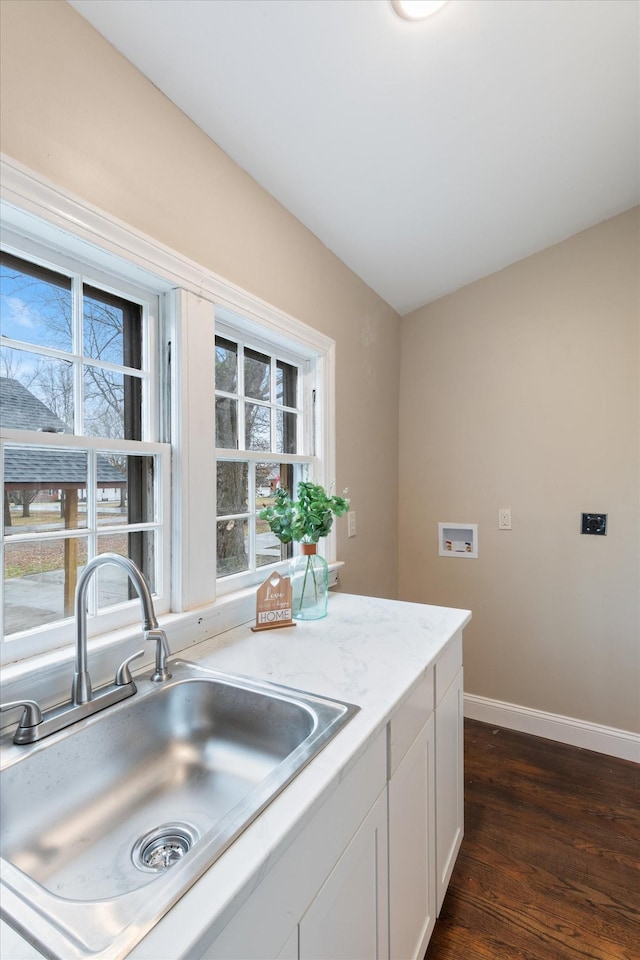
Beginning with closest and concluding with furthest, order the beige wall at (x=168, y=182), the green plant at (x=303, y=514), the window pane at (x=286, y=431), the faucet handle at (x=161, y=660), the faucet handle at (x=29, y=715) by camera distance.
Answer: the faucet handle at (x=29, y=715)
the beige wall at (x=168, y=182)
the faucet handle at (x=161, y=660)
the green plant at (x=303, y=514)
the window pane at (x=286, y=431)

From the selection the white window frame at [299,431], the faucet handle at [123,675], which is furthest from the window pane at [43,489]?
the white window frame at [299,431]

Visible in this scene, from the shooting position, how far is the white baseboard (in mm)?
2338

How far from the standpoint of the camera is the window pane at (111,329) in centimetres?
126

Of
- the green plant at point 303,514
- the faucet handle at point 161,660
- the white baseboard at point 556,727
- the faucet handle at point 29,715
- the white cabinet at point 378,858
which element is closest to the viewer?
the white cabinet at point 378,858

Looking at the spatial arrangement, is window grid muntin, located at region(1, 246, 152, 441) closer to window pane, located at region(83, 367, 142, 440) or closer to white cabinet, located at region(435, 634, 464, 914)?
window pane, located at region(83, 367, 142, 440)

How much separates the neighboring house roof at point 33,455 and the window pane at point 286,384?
36.9 inches

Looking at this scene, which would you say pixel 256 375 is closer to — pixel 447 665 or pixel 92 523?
pixel 92 523

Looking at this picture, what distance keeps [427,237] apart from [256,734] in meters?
2.12

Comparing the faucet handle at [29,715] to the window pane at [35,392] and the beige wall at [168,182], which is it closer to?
the window pane at [35,392]

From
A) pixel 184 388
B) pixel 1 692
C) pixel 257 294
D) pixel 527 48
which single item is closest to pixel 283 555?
pixel 184 388

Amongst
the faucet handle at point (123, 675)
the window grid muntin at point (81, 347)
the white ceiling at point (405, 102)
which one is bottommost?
the faucet handle at point (123, 675)

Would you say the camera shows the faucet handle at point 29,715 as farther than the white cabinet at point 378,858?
Yes

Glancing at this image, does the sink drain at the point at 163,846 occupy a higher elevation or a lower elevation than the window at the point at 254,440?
lower

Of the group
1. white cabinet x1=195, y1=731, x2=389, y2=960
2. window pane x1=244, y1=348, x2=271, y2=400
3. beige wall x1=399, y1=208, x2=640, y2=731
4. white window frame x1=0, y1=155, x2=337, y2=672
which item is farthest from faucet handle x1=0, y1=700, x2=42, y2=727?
beige wall x1=399, y1=208, x2=640, y2=731
